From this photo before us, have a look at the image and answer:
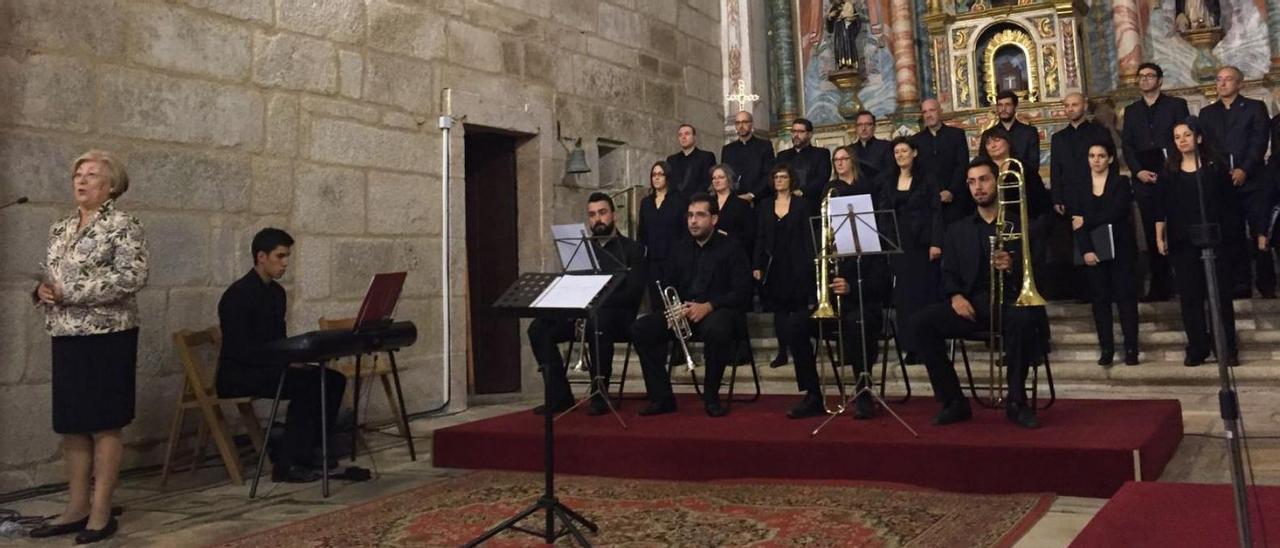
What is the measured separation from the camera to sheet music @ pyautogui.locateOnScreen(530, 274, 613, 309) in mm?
3396

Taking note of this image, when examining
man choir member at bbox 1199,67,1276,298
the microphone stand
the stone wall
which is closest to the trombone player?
the microphone stand

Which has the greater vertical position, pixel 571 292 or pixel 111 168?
pixel 111 168

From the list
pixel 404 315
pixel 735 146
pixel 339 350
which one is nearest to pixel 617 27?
pixel 735 146

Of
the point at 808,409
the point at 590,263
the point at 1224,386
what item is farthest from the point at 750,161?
the point at 1224,386

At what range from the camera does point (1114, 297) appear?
625 centimetres

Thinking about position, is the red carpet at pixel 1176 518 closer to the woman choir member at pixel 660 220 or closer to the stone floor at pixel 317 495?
the stone floor at pixel 317 495

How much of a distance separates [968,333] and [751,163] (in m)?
3.75

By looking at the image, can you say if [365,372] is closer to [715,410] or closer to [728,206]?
[715,410]

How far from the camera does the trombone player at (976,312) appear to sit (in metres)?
4.36

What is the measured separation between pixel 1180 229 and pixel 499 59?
4.75 metres

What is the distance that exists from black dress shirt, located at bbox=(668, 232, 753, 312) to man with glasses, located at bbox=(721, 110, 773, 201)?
2.47m

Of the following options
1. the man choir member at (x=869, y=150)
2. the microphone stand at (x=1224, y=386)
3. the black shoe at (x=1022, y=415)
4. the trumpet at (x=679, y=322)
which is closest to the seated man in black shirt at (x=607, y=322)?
the trumpet at (x=679, y=322)

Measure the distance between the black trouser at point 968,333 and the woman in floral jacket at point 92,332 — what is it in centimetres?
344

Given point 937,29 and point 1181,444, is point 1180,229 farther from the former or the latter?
point 937,29
